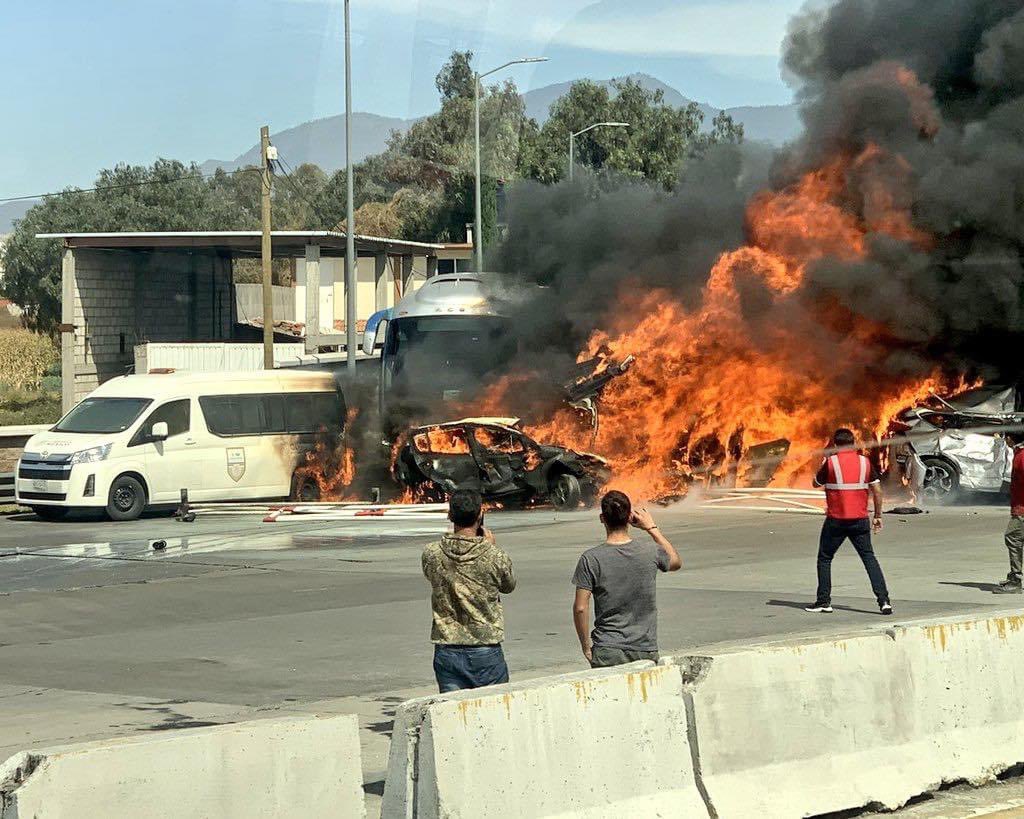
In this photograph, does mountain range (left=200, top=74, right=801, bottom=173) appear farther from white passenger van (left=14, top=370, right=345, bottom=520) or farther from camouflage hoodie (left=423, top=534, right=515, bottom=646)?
camouflage hoodie (left=423, top=534, right=515, bottom=646)

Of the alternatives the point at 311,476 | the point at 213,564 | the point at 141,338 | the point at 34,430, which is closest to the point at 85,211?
the point at 141,338

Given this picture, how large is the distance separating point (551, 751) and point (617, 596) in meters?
1.18

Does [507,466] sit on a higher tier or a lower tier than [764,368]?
lower

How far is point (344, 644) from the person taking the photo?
1132 cm

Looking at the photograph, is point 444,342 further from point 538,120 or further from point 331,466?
point 538,120

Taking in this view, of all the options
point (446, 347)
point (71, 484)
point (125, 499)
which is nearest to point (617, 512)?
point (71, 484)

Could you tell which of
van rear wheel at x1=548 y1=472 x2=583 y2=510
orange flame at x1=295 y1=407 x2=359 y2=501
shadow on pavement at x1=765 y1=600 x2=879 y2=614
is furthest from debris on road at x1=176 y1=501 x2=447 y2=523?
shadow on pavement at x1=765 y1=600 x2=879 y2=614

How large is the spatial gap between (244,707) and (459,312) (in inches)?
659

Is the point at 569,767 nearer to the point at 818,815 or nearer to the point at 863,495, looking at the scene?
the point at 818,815

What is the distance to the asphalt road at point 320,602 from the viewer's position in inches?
376

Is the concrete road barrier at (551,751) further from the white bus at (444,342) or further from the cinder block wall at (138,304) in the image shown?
the cinder block wall at (138,304)

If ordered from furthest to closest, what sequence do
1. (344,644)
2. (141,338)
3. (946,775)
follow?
(141,338) < (344,644) < (946,775)

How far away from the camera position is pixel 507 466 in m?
21.3

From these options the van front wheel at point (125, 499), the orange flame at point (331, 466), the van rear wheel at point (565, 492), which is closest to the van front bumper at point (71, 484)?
the van front wheel at point (125, 499)
